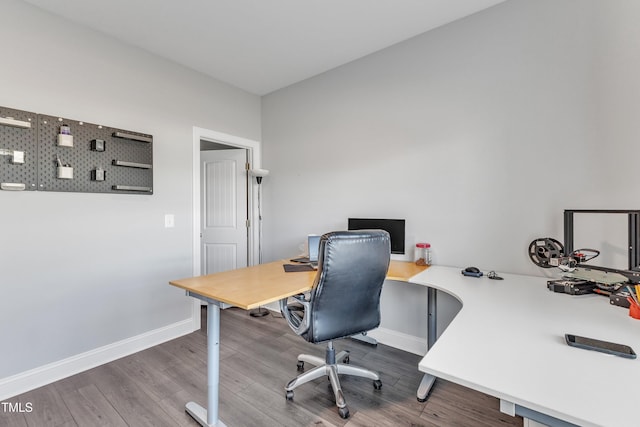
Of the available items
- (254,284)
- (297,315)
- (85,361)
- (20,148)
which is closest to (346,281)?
(297,315)

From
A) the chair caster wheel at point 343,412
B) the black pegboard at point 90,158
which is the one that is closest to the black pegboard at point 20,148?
the black pegboard at point 90,158

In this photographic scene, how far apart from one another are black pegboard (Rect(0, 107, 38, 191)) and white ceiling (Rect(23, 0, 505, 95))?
84 cm

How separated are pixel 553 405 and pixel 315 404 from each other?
1510 millimetres

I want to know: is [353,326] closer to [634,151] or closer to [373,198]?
[373,198]

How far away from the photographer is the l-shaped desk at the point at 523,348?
2.20ft

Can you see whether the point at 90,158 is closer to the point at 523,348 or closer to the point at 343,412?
the point at 343,412

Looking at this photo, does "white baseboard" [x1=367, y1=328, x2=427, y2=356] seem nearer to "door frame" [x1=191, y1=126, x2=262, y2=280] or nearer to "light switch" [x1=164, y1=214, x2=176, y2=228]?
"door frame" [x1=191, y1=126, x2=262, y2=280]

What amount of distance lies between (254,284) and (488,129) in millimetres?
2046

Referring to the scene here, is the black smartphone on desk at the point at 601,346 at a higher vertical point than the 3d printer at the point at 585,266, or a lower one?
lower

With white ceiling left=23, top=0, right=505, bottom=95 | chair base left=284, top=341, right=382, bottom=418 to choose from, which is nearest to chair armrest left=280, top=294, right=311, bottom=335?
chair base left=284, top=341, right=382, bottom=418

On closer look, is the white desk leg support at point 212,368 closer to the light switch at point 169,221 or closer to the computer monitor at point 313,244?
the computer monitor at point 313,244

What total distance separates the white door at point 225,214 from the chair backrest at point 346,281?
2.17 m

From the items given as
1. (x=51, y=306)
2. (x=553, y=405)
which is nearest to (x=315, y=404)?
(x=553, y=405)

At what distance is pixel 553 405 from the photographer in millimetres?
652
